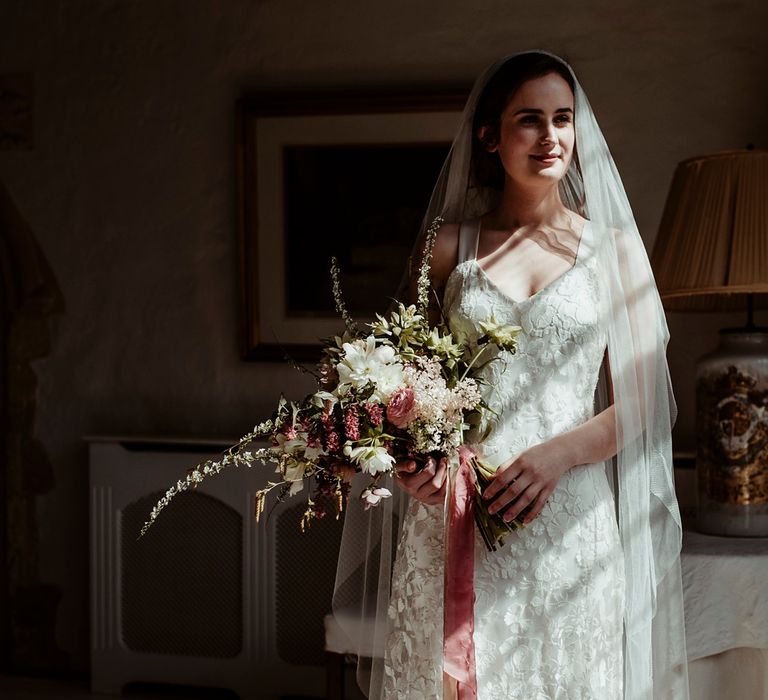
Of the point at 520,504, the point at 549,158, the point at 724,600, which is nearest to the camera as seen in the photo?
the point at 520,504

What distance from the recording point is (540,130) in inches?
75.6

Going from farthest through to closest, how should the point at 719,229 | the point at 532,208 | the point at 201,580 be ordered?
the point at 201,580 < the point at 719,229 < the point at 532,208

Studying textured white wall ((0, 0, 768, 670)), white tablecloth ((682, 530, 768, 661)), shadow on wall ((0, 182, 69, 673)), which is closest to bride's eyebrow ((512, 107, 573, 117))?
white tablecloth ((682, 530, 768, 661))

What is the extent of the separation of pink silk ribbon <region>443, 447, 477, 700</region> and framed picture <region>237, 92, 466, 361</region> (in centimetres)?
178

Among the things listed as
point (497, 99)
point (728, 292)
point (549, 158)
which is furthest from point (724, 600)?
point (497, 99)

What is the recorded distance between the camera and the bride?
1823mm

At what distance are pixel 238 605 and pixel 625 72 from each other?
2.23 m

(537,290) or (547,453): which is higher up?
(537,290)

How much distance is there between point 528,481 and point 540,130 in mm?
648

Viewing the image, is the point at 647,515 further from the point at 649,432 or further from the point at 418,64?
the point at 418,64

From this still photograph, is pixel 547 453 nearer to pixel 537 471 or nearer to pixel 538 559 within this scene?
pixel 537 471

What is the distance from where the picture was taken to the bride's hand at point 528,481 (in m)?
1.80

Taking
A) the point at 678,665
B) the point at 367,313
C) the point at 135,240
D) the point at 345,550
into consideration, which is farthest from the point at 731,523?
the point at 135,240

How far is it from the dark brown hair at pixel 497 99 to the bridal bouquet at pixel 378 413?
0.46 meters
